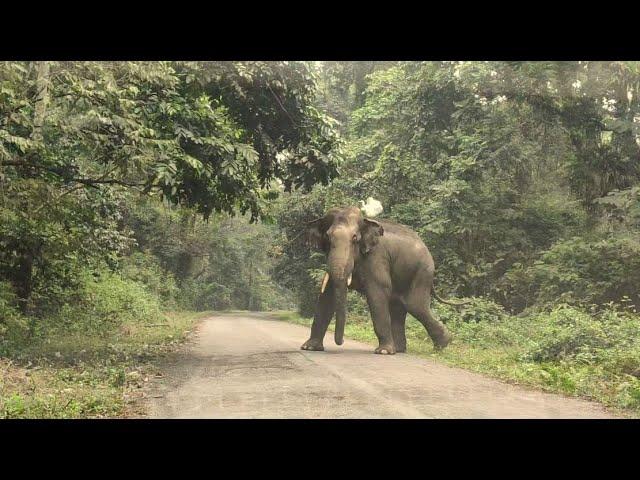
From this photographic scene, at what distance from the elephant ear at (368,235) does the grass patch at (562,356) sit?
216cm

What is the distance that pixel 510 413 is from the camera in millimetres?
5824

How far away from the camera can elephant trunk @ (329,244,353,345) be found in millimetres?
11320

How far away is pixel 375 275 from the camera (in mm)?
11969

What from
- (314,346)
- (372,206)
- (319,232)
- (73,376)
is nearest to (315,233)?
(319,232)

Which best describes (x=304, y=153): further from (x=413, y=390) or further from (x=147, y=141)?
(x=413, y=390)

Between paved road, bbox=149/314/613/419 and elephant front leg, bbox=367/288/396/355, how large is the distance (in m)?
1.05

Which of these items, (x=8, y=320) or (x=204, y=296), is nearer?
(x=8, y=320)

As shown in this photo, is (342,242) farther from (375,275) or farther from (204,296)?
(204,296)

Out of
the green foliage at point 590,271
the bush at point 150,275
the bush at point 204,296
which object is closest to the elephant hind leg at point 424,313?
the green foliage at point 590,271

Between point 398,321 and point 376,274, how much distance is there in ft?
4.48

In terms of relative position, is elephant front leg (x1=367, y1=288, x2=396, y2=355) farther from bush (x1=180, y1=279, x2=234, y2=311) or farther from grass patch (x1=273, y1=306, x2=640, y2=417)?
bush (x1=180, y1=279, x2=234, y2=311)

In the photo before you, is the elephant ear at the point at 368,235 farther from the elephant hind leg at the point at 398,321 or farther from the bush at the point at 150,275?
the bush at the point at 150,275

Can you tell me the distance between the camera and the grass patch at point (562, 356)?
7405 millimetres

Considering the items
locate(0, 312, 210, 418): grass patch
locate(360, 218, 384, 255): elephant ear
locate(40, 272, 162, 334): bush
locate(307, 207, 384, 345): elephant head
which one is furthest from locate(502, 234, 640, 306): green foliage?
locate(40, 272, 162, 334): bush
